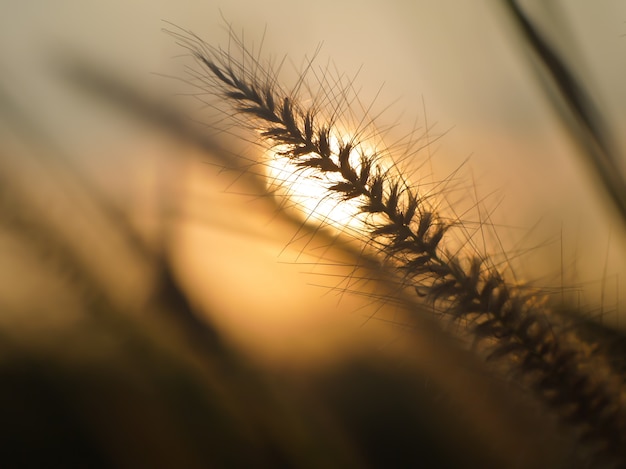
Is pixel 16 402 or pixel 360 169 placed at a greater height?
pixel 360 169

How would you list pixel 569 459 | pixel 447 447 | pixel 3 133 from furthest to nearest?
pixel 3 133 → pixel 447 447 → pixel 569 459

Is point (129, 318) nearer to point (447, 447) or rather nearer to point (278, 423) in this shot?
point (278, 423)

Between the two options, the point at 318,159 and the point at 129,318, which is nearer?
the point at 318,159

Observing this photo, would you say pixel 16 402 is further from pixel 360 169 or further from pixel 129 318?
pixel 360 169

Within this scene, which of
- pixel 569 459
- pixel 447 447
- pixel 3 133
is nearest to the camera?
pixel 569 459

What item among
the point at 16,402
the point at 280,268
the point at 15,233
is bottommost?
the point at 16,402

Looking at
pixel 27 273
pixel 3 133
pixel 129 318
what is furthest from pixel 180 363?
pixel 3 133
